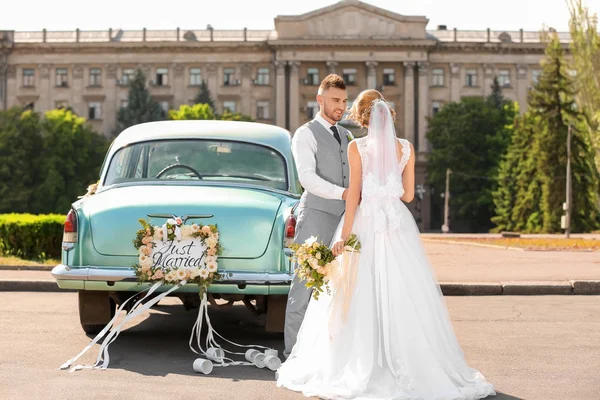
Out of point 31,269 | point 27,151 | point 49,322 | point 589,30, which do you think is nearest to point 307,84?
point 27,151

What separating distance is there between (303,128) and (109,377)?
7.44 feet

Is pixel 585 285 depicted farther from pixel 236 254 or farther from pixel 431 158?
pixel 431 158

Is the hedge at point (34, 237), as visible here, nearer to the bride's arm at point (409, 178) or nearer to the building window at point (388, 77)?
the bride's arm at point (409, 178)

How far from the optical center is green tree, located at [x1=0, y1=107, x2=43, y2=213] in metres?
75.7

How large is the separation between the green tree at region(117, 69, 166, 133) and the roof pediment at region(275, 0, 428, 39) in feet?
41.7

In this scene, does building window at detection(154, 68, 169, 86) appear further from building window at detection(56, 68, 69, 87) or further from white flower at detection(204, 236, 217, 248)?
white flower at detection(204, 236, 217, 248)

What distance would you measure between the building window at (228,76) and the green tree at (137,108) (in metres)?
8.65

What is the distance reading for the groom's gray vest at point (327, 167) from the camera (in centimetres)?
852

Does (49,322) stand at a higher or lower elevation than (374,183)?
lower

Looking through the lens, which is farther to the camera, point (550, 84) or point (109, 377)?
point (550, 84)

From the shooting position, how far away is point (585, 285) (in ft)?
51.3

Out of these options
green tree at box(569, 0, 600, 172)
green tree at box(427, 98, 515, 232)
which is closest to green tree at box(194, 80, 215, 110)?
green tree at box(427, 98, 515, 232)

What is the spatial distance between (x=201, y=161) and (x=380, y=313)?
3631mm

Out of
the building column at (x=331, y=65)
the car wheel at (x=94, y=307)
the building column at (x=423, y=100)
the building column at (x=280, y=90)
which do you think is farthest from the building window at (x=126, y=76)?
the car wheel at (x=94, y=307)
